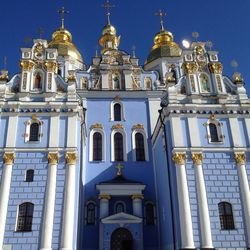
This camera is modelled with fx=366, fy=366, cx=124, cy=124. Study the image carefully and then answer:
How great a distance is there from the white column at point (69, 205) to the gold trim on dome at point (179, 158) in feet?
18.0

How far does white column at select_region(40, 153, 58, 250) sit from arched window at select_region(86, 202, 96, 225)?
15.9 feet

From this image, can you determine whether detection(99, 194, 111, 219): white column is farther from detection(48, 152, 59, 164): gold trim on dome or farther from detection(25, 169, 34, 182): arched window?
detection(25, 169, 34, 182): arched window

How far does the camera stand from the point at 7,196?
62.2 feet

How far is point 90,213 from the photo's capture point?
23.4 m

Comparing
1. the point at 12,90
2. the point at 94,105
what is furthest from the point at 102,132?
the point at 12,90

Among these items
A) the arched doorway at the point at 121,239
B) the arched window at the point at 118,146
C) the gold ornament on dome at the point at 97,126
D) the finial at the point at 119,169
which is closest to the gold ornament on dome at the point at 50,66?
the gold ornament on dome at the point at 97,126

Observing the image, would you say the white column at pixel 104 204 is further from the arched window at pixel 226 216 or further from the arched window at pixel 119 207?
the arched window at pixel 226 216

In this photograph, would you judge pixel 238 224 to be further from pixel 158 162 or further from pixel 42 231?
pixel 42 231

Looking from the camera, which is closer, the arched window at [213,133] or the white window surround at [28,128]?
the white window surround at [28,128]

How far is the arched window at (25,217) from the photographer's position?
728 inches

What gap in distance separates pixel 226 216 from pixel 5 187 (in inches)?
460

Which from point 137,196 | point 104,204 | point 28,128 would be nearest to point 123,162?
point 137,196

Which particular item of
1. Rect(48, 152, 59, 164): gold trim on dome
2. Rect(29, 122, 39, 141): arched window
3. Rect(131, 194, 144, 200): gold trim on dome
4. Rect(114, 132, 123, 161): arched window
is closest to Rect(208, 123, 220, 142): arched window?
Rect(131, 194, 144, 200): gold trim on dome

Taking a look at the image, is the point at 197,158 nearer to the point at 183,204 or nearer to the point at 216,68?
the point at 183,204
